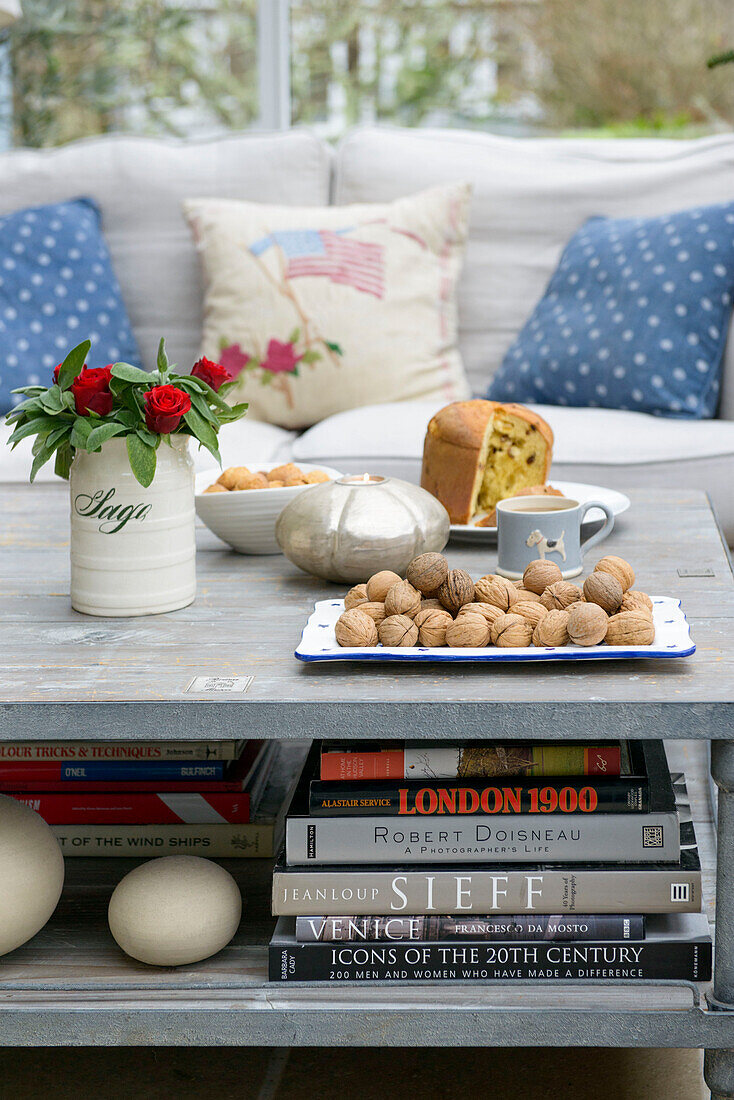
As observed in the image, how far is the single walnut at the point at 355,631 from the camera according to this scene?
84 centimetres

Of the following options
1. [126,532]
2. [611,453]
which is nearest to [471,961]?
[126,532]

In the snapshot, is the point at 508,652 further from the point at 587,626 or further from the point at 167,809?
the point at 167,809

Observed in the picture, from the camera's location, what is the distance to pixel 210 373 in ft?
3.28

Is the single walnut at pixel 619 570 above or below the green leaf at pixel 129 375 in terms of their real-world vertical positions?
below

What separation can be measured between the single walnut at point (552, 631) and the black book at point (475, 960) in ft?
0.74

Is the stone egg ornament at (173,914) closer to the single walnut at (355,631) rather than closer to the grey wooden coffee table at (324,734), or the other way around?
the grey wooden coffee table at (324,734)

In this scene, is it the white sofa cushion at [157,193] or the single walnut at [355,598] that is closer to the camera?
the single walnut at [355,598]

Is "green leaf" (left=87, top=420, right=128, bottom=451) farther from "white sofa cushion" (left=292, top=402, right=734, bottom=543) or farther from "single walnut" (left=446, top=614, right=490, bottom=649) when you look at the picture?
"white sofa cushion" (left=292, top=402, right=734, bottom=543)

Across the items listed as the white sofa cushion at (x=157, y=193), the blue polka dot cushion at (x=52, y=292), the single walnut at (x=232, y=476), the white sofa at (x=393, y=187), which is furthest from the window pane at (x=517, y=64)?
A: the single walnut at (x=232, y=476)

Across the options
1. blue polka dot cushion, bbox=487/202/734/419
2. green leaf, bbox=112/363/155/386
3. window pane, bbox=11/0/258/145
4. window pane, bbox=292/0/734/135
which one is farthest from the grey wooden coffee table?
window pane, bbox=11/0/258/145

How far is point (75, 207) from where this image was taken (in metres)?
2.31

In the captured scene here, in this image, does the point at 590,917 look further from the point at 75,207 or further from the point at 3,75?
the point at 3,75

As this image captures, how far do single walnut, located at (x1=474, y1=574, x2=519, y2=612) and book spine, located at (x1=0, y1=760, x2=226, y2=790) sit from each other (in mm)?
319

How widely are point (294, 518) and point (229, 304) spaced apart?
126 centimetres
